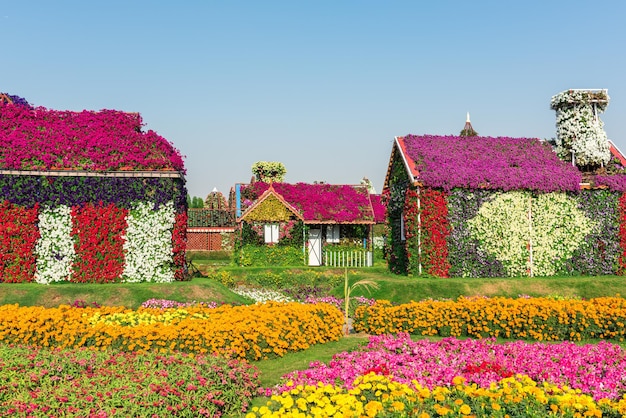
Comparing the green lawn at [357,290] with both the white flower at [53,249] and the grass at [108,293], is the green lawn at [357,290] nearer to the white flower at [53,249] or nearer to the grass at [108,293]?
the grass at [108,293]

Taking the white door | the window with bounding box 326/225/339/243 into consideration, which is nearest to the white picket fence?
the white door

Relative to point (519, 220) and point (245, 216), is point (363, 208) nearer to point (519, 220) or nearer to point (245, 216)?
point (245, 216)

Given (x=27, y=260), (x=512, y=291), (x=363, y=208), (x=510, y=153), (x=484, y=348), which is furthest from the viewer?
(x=363, y=208)

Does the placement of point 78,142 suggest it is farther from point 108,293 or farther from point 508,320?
point 508,320

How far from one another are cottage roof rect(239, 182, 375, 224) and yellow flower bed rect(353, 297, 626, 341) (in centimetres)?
1878

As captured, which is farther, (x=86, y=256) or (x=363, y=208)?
(x=363, y=208)

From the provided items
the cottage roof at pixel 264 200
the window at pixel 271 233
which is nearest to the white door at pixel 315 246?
the cottage roof at pixel 264 200

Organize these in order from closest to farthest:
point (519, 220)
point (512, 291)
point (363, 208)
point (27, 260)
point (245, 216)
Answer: point (27, 260) < point (512, 291) < point (519, 220) < point (245, 216) < point (363, 208)

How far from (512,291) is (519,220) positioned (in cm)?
468

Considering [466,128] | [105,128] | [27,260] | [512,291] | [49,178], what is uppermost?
[466,128]

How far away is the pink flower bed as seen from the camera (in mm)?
9320

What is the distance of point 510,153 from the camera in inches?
1115

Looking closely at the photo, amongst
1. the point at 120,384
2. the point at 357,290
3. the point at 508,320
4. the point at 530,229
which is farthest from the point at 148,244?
the point at 530,229

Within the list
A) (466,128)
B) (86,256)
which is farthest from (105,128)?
(466,128)
